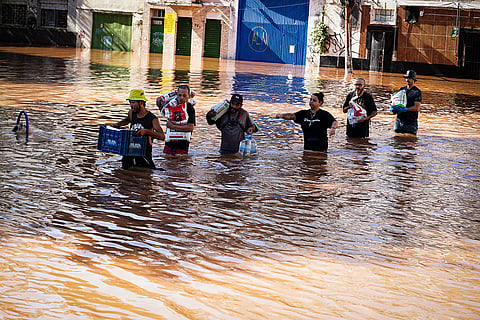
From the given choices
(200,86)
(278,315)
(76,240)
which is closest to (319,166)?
(76,240)

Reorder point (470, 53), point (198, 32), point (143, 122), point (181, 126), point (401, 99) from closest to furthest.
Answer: point (143, 122)
point (181, 126)
point (401, 99)
point (470, 53)
point (198, 32)

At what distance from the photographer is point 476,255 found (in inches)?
260

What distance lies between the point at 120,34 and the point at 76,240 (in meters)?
44.4

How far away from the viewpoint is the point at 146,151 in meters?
9.48

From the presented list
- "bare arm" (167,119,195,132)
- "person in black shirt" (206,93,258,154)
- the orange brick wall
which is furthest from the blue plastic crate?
the orange brick wall

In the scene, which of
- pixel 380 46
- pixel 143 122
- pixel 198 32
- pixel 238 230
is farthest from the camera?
pixel 198 32

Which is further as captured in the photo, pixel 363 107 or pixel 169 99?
pixel 363 107

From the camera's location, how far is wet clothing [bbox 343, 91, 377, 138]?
13.1m

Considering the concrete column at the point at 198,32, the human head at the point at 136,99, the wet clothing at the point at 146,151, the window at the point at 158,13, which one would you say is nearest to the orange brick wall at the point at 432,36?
Result: the concrete column at the point at 198,32

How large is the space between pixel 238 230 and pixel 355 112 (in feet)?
22.1

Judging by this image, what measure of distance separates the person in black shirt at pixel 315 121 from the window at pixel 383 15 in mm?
32225

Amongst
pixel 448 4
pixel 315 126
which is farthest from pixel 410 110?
pixel 448 4

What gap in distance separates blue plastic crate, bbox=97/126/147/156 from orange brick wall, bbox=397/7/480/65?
1392 inches

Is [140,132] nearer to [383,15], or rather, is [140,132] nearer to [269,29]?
[383,15]
